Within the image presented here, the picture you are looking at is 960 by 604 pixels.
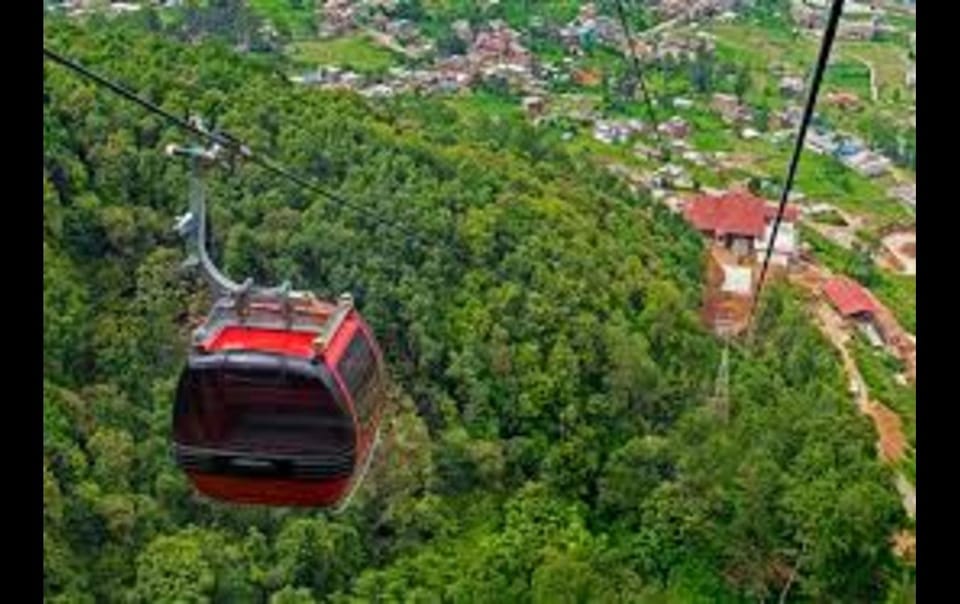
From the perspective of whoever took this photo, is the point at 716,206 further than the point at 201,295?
Yes

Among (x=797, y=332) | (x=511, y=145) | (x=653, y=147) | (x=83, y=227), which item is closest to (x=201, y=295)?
(x=83, y=227)

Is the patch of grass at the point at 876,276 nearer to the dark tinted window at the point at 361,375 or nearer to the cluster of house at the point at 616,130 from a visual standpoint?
the cluster of house at the point at 616,130

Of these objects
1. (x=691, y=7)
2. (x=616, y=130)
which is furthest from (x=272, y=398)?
(x=691, y=7)

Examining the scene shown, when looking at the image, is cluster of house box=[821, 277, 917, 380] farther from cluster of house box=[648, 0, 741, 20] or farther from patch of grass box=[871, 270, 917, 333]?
cluster of house box=[648, 0, 741, 20]

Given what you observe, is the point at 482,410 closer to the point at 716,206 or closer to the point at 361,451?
the point at 361,451

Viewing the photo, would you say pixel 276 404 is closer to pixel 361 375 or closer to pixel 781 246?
pixel 361 375

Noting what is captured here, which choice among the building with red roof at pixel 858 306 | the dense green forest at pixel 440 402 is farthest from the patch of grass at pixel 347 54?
the dense green forest at pixel 440 402

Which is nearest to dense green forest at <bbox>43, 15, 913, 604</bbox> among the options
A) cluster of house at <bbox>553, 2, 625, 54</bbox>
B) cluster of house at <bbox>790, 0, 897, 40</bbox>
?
cluster of house at <bbox>553, 2, 625, 54</bbox>
